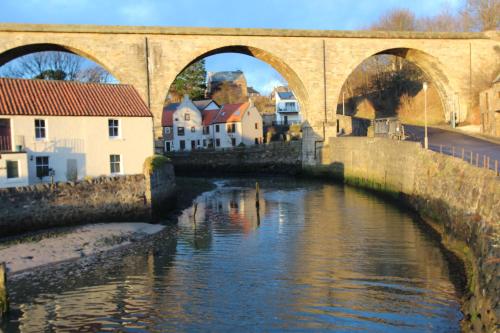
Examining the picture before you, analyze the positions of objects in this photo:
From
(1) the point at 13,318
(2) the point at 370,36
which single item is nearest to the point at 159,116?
(2) the point at 370,36

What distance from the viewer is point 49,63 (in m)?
62.9

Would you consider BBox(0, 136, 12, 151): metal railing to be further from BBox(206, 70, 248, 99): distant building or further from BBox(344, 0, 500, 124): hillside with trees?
BBox(206, 70, 248, 99): distant building

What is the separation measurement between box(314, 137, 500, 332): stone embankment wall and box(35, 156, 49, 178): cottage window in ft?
65.1

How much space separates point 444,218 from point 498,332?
13.2 metres

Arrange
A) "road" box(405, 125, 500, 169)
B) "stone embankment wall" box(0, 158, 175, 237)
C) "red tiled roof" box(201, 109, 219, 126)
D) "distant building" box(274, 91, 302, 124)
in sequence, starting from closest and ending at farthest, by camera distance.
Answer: "stone embankment wall" box(0, 158, 175, 237)
"road" box(405, 125, 500, 169)
"red tiled roof" box(201, 109, 219, 126)
"distant building" box(274, 91, 302, 124)

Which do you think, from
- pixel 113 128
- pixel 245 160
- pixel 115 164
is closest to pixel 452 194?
pixel 115 164

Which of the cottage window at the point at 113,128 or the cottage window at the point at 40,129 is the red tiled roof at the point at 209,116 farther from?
the cottage window at the point at 40,129

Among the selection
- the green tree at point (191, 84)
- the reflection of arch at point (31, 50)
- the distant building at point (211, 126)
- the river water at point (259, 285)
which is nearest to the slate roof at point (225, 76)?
the green tree at point (191, 84)

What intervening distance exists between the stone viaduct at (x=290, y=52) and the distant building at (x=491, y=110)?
15.4 feet

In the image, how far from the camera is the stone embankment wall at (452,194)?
1162 cm

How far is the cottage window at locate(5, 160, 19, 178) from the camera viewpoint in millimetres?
24798

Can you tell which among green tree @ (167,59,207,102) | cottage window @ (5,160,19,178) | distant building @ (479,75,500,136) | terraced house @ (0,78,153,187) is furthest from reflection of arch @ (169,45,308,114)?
green tree @ (167,59,207,102)

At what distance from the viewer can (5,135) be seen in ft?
83.7

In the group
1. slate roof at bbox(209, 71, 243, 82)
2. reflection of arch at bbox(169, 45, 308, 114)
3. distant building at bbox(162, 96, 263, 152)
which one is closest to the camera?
reflection of arch at bbox(169, 45, 308, 114)
